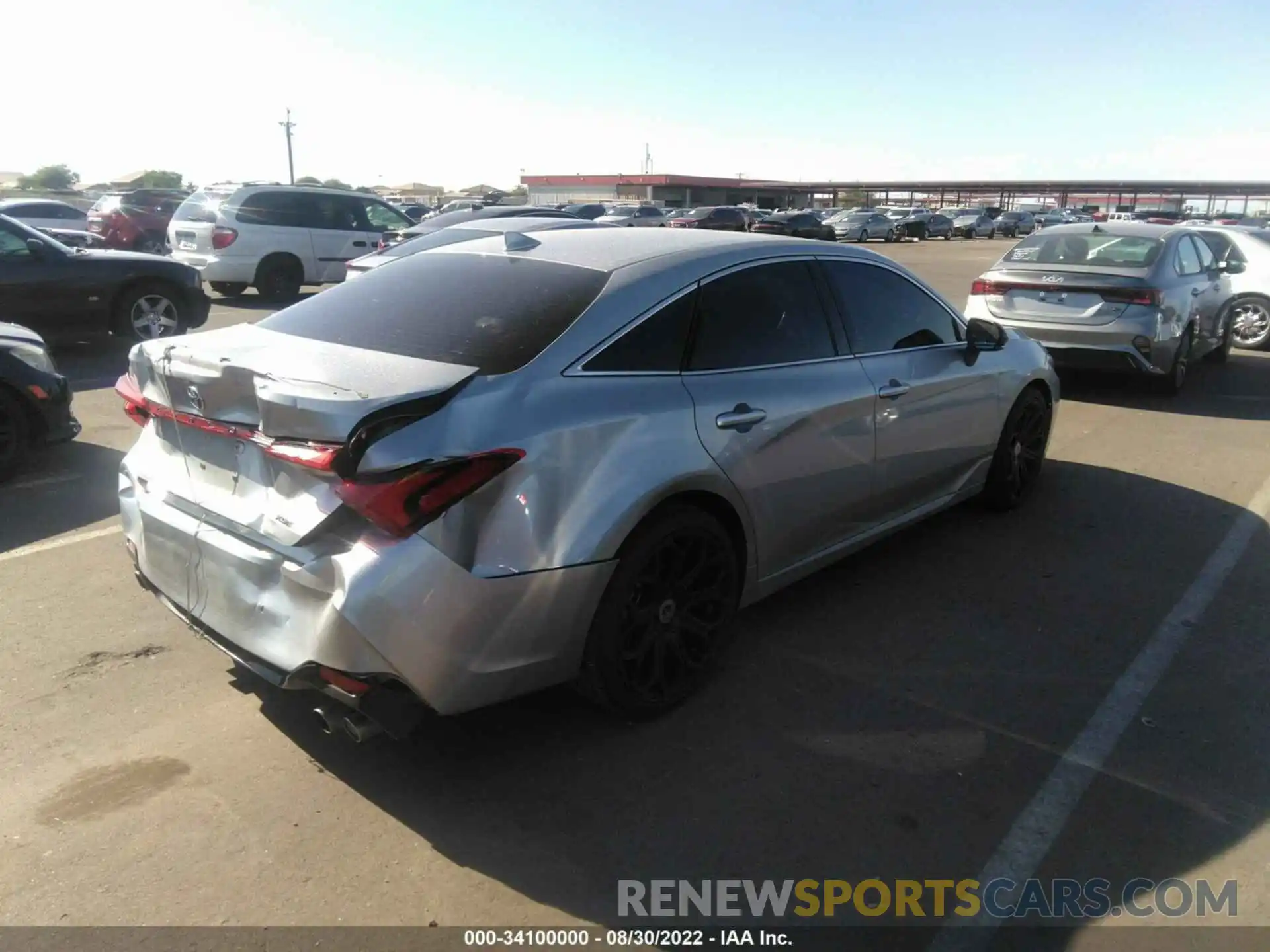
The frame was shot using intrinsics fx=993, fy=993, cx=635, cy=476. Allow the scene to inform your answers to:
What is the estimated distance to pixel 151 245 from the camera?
860 inches

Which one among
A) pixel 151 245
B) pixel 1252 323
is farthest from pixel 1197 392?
pixel 151 245

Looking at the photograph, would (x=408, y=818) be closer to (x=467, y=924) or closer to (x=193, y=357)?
(x=467, y=924)

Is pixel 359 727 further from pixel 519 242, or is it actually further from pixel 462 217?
pixel 462 217

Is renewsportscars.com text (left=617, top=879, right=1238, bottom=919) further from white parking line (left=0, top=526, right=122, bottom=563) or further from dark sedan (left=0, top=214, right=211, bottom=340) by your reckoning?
dark sedan (left=0, top=214, right=211, bottom=340)

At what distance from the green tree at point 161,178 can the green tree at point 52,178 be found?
24.9 feet

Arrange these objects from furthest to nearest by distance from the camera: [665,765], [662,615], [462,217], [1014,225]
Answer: [1014,225]
[462,217]
[662,615]
[665,765]

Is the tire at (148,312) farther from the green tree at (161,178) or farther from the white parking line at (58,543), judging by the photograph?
the green tree at (161,178)

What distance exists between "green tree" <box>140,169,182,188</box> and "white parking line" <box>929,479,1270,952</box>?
81891 millimetres

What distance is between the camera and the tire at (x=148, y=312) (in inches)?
416

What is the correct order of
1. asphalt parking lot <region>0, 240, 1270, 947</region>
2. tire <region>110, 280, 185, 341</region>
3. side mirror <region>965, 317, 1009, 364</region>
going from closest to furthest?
asphalt parking lot <region>0, 240, 1270, 947</region>
side mirror <region>965, 317, 1009, 364</region>
tire <region>110, 280, 185, 341</region>

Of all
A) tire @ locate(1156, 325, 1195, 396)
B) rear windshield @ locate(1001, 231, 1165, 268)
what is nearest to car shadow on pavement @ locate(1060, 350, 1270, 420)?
tire @ locate(1156, 325, 1195, 396)

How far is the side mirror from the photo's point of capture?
523 cm

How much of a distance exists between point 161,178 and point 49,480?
286ft

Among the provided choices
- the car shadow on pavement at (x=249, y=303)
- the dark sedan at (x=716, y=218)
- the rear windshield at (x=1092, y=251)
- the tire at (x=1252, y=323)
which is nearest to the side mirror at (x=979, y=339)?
the rear windshield at (x=1092, y=251)
